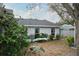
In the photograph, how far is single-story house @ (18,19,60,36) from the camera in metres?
1.92

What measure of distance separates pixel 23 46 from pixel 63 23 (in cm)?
52

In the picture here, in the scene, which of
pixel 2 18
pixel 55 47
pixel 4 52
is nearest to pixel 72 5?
pixel 55 47

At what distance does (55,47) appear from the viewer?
75.9 inches

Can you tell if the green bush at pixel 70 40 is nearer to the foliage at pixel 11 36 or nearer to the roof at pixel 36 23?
the roof at pixel 36 23

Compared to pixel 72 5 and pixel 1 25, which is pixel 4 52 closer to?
pixel 1 25

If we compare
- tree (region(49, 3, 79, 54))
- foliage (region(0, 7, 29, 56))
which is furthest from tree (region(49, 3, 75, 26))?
foliage (region(0, 7, 29, 56))

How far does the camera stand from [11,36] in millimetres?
1921

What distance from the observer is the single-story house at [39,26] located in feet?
6.29

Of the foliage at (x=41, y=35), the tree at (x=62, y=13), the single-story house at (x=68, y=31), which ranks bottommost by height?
the foliage at (x=41, y=35)

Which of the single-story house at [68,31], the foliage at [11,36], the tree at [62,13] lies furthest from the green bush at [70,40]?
the foliage at [11,36]

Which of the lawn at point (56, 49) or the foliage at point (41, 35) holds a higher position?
the foliage at point (41, 35)

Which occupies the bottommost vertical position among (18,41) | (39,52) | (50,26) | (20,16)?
(39,52)

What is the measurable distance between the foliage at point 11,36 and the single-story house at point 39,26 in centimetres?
6

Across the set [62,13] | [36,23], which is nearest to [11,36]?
[36,23]
